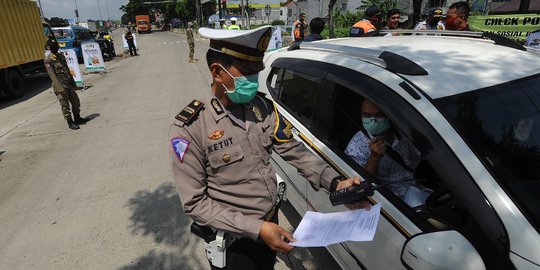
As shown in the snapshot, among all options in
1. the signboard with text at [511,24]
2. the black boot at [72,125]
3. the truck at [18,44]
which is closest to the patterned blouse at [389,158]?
the black boot at [72,125]

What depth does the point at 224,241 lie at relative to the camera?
151 centimetres

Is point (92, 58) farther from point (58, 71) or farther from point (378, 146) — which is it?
point (378, 146)

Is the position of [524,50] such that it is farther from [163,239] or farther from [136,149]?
[136,149]

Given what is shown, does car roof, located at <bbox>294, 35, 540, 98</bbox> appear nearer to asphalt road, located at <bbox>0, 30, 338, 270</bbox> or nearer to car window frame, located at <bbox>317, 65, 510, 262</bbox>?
car window frame, located at <bbox>317, 65, 510, 262</bbox>

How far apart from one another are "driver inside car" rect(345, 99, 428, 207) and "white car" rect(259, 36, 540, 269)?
0.09 meters

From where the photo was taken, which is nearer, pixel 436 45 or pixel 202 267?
pixel 436 45

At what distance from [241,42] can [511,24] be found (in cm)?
971

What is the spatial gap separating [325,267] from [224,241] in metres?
1.51

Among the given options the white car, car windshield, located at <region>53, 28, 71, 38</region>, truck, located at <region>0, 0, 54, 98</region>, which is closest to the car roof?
the white car

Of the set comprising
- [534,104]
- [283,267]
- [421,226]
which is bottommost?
[283,267]

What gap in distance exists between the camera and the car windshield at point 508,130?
150 cm

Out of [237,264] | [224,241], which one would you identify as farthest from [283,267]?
[224,241]

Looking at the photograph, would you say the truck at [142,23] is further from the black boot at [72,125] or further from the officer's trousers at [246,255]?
the officer's trousers at [246,255]

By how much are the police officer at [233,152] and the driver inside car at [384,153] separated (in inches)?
16.9
